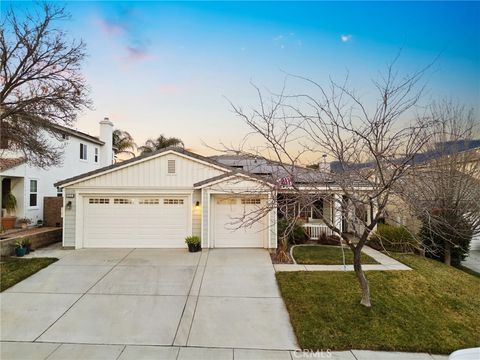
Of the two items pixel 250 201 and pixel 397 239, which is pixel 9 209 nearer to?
pixel 250 201

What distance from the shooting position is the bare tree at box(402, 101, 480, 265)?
9.45m

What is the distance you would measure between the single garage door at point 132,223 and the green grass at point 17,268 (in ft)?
6.57

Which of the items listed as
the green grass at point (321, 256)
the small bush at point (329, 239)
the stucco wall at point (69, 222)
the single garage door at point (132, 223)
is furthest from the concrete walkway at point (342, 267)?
the stucco wall at point (69, 222)

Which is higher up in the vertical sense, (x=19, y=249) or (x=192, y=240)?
(x=192, y=240)

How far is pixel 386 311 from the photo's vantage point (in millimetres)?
5582

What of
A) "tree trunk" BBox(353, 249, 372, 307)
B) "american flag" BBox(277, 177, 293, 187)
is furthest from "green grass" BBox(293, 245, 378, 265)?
"american flag" BBox(277, 177, 293, 187)

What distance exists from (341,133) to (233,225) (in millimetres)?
6159

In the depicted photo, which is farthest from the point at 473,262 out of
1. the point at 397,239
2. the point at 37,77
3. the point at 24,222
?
the point at 24,222

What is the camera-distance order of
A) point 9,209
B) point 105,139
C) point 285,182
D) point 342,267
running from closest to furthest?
point 285,182 < point 342,267 < point 9,209 < point 105,139

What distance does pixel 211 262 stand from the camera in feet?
28.3

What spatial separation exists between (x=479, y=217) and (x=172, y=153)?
1163cm

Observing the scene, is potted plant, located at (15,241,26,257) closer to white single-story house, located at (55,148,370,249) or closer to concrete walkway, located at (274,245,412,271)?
white single-story house, located at (55,148,370,249)

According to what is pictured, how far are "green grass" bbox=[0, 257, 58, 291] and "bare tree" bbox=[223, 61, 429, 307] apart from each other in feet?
22.7

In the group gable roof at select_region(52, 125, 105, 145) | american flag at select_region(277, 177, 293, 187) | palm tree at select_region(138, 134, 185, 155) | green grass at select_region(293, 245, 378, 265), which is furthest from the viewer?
palm tree at select_region(138, 134, 185, 155)
